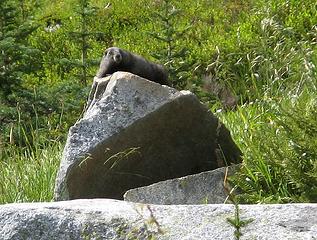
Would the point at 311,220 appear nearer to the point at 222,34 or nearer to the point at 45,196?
the point at 45,196

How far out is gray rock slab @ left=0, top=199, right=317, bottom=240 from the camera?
325cm

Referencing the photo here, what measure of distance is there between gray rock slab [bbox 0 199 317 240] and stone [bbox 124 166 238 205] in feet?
6.52

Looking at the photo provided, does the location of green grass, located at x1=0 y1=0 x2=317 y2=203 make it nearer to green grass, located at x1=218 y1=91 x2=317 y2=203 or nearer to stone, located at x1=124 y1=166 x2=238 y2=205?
green grass, located at x1=218 y1=91 x2=317 y2=203

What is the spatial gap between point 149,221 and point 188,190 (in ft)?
7.69

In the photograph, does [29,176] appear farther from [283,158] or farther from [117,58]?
[283,158]

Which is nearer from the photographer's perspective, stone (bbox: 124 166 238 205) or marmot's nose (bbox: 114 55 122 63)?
stone (bbox: 124 166 238 205)

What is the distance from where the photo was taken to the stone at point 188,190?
5.59 meters

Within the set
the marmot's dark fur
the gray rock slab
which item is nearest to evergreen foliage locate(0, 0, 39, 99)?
the marmot's dark fur

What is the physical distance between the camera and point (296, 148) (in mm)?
5426

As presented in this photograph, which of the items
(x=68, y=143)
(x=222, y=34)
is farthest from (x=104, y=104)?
(x=222, y=34)

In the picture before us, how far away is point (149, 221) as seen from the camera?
3.38 m

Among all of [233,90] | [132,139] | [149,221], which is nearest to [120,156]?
[132,139]

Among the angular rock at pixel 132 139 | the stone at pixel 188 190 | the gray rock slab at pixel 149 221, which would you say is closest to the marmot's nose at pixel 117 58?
the angular rock at pixel 132 139

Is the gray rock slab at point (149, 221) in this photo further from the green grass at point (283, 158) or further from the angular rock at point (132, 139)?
the angular rock at point (132, 139)
